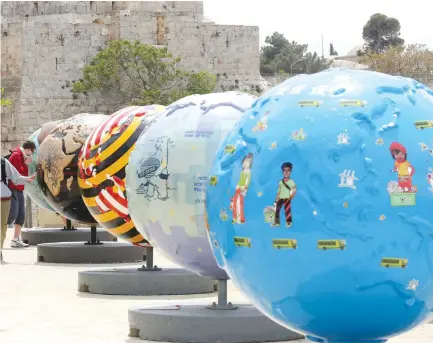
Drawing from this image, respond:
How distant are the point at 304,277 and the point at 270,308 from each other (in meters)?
0.32

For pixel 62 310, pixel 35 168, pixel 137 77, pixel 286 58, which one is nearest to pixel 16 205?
pixel 35 168

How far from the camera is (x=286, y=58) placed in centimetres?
8050

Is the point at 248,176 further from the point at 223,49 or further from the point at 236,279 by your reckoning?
the point at 223,49

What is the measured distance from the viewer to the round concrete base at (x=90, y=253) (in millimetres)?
14094

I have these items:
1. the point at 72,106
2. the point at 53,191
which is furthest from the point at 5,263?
the point at 72,106

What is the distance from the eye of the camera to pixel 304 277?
5.04 metres

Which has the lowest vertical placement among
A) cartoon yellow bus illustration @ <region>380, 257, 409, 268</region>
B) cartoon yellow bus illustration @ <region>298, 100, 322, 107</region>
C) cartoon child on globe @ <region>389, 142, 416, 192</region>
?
cartoon yellow bus illustration @ <region>380, 257, 409, 268</region>

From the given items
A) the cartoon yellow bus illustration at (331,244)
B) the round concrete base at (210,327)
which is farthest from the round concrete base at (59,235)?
the cartoon yellow bus illustration at (331,244)

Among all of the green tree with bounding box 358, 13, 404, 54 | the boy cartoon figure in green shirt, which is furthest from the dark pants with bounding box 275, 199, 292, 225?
the green tree with bounding box 358, 13, 404, 54

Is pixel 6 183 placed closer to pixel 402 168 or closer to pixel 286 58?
pixel 402 168

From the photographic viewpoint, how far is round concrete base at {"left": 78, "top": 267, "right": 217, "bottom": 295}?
10.6 meters

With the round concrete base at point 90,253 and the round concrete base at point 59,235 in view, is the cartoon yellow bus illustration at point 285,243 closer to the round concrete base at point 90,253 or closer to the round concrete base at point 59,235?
the round concrete base at point 90,253

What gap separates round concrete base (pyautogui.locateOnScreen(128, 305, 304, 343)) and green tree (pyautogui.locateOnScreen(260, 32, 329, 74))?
6620 cm

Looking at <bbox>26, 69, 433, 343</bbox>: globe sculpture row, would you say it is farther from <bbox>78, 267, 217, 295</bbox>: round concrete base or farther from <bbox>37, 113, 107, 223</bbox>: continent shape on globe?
<bbox>37, 113, 107, 223</bbox>: continent shape on globe
